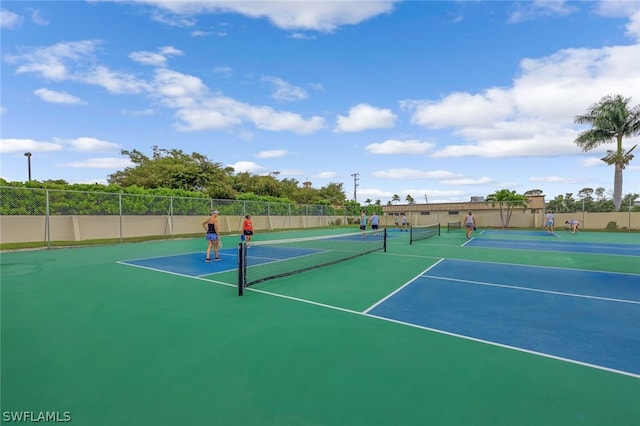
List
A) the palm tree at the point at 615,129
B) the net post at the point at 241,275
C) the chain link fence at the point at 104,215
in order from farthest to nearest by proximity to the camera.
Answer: the palm tree at the point at 615,129
the chain link fence at the point at 104,215
the net post at the point at 241,275

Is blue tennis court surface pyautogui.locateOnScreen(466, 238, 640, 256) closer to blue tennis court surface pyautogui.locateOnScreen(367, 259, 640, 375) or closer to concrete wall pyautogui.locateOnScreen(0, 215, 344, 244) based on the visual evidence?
blue tennis court surface pyautogui.locateOnScreen(367, 259, 640, 375)

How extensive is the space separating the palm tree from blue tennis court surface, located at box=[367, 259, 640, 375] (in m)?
31.8

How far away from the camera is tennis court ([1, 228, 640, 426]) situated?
279 centimetres

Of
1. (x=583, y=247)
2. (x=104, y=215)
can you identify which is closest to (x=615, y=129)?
(x=583, y=247)

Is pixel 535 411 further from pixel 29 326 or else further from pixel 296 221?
pixel 296 221

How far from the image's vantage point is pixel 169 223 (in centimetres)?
2178

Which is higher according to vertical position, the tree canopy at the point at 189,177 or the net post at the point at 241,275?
the tree canopy at the point at 189,177

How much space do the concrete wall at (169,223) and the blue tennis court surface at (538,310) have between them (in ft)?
51.9

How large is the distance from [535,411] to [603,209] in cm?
4097

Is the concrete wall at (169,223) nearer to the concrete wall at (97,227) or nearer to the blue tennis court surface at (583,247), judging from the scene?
the concrete wall at (97,227)

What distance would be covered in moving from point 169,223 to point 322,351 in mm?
20714

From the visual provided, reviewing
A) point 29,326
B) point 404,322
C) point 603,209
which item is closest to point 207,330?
point 29,326

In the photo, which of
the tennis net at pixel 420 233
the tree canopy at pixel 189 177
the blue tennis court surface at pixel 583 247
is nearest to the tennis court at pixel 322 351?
the blue tennis court surface at pixel 583 247

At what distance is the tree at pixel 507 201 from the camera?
1388 inches
